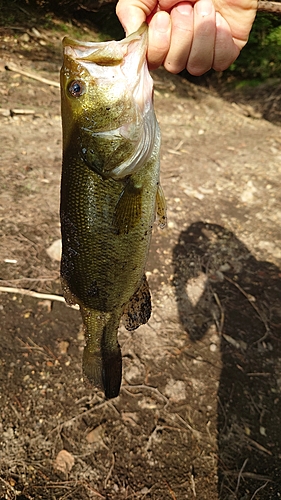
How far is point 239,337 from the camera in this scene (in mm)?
3816

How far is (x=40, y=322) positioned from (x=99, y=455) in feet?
3.86

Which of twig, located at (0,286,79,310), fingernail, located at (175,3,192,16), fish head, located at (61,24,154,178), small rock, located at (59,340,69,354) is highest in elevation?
fingernail, located at (175,3,192,16)

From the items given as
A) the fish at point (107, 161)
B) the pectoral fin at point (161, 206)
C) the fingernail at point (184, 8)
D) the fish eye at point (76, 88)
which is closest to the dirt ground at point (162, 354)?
the fish at point (107, 161)

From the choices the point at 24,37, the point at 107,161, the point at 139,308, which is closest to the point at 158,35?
the point at 107,161

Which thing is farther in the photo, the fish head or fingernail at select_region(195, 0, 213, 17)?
fingernail at select_region(195, 0, 213, 17)

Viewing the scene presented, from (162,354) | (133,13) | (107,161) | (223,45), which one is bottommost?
(162,354)

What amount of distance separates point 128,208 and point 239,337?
2.50 meters

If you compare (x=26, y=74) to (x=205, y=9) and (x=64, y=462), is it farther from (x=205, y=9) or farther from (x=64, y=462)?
(x=64, y=462)

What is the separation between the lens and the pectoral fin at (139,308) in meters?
2.03

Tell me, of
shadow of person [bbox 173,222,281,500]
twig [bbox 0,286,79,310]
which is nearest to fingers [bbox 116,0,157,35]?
twig [bbox 0,286,79,310]

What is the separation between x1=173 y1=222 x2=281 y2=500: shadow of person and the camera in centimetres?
303

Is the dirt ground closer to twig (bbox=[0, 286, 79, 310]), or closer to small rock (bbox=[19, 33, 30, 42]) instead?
twig (bbox=[0, 286, 79, 310])

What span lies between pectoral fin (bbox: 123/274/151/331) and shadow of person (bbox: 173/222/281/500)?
65.6 inches

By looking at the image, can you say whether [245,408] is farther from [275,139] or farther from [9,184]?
[275,139]
